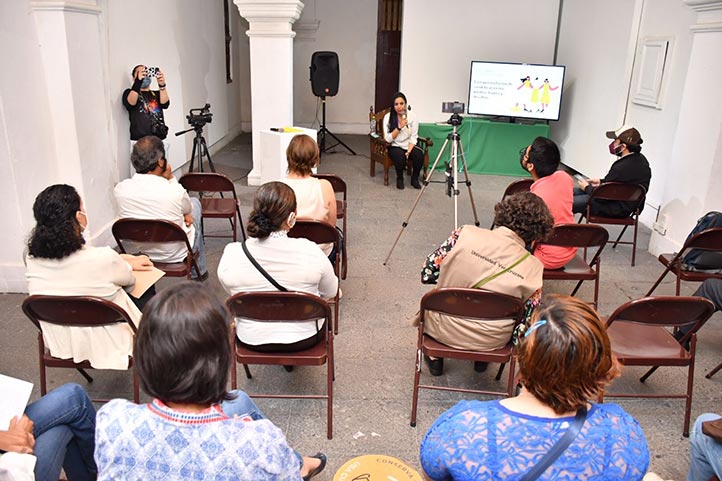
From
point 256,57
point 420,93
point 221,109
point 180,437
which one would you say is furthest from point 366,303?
point 221,109

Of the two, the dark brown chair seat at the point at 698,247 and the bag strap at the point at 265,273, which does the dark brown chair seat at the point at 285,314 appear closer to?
the bag strap at the point at 265,273

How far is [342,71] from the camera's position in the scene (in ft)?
32.9

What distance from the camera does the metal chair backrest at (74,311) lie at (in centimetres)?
225

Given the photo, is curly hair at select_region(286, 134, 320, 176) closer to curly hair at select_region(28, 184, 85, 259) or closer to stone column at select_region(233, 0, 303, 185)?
curly hair at select_region(28, 184, 85, 259)

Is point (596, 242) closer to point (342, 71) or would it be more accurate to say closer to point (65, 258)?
point (65, 258)

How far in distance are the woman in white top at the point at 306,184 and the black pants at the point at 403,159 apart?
3234mm

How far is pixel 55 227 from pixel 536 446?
201 centimetres

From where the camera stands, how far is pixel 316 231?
337 centimetres

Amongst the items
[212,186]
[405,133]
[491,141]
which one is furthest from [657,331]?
[491,141]

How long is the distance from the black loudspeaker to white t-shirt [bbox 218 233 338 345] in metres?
6.08

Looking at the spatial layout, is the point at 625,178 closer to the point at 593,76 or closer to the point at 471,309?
the point at 471,309

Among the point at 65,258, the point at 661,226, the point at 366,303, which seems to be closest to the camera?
the point at 65,258

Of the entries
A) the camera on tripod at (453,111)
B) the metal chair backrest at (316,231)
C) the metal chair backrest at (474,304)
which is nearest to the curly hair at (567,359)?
the metal chair backrest at (474,304)

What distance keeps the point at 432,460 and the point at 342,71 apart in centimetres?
931
